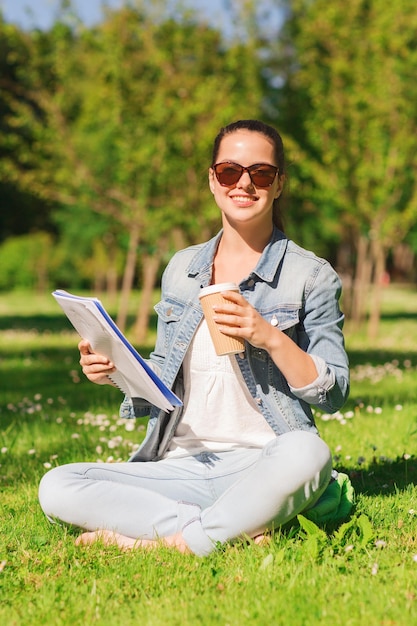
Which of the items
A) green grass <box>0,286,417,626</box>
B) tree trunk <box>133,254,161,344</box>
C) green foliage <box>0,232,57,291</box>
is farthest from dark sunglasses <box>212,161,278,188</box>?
green foliage <box>0,232,57,291</box>

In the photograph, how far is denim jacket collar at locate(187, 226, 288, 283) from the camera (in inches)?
141

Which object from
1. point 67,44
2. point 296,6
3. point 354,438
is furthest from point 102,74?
point 354,438

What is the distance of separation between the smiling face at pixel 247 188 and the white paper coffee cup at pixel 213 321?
0.64m

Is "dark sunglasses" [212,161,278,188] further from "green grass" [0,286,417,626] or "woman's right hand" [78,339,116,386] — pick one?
"green grass" [0,286,417,626]

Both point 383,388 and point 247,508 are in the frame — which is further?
point 383,388

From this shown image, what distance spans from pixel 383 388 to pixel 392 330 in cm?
1109

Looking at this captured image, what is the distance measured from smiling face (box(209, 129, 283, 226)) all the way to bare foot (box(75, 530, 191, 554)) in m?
1.40

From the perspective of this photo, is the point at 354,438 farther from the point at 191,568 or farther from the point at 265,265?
the point at 191,568

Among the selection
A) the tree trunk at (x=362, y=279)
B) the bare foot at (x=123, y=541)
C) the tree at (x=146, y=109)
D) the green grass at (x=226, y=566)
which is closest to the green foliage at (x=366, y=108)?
the tree trunk at (x=362, y=279)

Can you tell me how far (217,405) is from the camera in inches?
140

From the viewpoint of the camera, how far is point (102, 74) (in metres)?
14.7

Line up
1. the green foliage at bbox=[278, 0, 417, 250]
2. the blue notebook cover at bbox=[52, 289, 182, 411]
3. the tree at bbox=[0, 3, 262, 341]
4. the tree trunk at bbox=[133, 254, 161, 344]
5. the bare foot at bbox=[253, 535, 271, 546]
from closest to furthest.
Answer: the blue notebook cover at bbox=[52, 289, 182, 411]
the bare foot at bbox=[253, 535, 271, 546]
the tree at bbox=[0, 3, 262, 341]
the green foliage at bbox=[278, 0, 417, 250]
the tree trunk at bbox=[133, 254, 161, 344]

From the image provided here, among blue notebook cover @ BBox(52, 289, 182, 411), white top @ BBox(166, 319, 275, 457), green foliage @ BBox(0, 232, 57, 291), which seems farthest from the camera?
green foliage @ BBox(0, 232, 57, 291)

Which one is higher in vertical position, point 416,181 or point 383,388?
point 416,181
